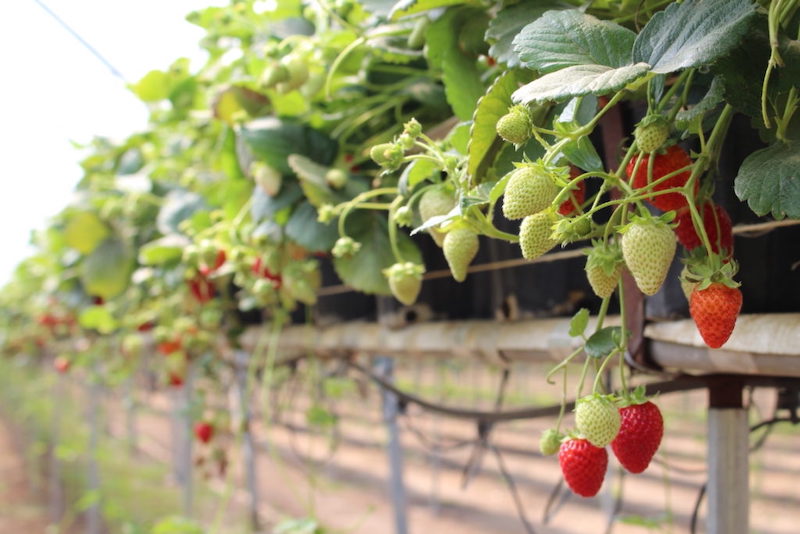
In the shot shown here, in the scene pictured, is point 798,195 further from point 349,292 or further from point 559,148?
point 349,292

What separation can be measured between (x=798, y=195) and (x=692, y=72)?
0.31ft

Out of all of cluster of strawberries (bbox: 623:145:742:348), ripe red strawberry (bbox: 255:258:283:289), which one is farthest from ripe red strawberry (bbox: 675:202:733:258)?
ripe red strawberry (bbox: 255:258:283:289)

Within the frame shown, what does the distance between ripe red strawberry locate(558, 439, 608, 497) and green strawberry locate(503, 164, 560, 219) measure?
166 mm

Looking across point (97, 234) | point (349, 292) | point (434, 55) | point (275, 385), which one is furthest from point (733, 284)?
point (275, 385)

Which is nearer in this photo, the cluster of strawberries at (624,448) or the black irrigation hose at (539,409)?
the cluster of strawberries at (624,448)

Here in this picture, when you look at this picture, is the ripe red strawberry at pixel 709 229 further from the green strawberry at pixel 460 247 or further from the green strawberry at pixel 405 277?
the green strawberry at pixel 405 277

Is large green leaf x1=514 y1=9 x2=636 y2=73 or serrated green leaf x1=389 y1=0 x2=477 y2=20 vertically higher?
serrated green leaf x1=389 y1=0 x2=477 y2=20

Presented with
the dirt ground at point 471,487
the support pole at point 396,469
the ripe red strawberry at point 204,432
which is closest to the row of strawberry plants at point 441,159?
the ripe red strawberry at point 204,432

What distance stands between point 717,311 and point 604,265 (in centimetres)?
6

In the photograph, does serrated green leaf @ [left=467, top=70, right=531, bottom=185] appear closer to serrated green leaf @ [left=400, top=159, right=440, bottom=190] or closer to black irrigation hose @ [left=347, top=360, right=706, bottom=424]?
serrated green leaf @ [left=400, top=159, right=440, bottom=190]

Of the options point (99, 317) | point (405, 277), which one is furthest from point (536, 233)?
point (99, 317)

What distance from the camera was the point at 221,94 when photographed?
2.85 ft

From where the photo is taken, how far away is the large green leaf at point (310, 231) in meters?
0.77

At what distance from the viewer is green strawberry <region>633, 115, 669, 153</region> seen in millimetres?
371
